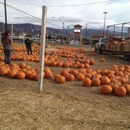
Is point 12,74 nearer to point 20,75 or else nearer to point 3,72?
point 20,75

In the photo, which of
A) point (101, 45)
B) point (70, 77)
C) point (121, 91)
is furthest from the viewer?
point (101, 45)

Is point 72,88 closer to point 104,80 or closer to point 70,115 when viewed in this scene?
point 104,80

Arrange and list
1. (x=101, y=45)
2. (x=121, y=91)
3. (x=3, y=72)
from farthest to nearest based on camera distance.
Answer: (x=101, y=45)
(x=3, y=72)
(x=121, y=91)

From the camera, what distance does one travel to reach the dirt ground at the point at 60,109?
371 centimetres

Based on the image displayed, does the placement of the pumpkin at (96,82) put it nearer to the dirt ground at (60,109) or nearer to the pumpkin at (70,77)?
the dirt ground at (60,109)

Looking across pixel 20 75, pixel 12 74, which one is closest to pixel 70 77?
pixel 20 75

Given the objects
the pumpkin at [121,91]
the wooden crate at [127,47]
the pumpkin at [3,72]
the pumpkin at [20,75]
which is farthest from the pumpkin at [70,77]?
the wooden crate at [127,47]

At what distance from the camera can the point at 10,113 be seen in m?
4.11

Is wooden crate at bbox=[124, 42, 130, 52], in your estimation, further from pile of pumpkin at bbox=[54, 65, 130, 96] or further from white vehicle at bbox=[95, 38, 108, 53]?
pile of pumpkin at bbox=[54, 65, 130, 96]

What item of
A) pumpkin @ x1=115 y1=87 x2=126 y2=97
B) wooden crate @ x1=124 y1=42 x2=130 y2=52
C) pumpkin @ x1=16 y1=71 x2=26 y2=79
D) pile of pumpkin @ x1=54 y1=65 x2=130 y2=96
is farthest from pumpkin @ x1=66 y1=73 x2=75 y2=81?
wooden crate @ x1=124 y1=42 x2=130 y2=52

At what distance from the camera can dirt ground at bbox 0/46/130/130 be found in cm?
371

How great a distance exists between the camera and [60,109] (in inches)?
175

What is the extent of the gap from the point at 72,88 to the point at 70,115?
235cm

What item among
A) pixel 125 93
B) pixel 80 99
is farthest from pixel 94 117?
pixel 125 93
